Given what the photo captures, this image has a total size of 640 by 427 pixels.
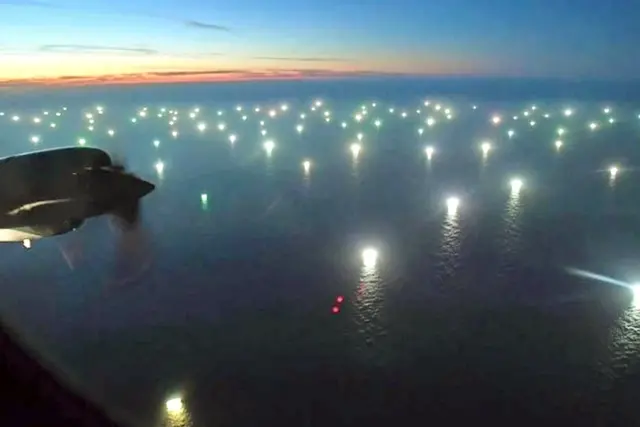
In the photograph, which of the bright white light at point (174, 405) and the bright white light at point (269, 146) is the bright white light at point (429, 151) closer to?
the bright white light at point (269, 146)

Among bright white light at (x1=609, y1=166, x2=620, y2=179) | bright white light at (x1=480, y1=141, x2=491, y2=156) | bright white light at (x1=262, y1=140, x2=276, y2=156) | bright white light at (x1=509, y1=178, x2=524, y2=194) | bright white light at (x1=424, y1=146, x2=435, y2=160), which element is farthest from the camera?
bright white light at (x1=262, y1=140, x2=276, y2=156)

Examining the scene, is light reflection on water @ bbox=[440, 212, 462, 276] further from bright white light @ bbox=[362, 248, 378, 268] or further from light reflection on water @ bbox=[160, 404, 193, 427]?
light reflection on water @ bbox=[160, 404, 193, 427]

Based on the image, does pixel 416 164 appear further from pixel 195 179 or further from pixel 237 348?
pixel 237 348

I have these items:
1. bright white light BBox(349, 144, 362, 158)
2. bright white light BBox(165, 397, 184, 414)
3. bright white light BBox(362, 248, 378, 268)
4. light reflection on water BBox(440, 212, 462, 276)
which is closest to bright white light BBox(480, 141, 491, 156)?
bright white light BBox(349, 144, 362, 158)

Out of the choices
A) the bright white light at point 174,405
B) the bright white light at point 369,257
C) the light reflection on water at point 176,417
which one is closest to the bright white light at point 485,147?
the bright white light at point 369,257

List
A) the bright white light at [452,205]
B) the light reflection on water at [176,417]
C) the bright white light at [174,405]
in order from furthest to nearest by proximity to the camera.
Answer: the bright white light at [452,205]
the bright white light at [174,405]
the light reflection on water at [176,417]

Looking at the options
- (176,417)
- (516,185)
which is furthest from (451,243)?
(176,417)

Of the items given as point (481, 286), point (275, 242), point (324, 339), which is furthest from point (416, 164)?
point (324, 339)
